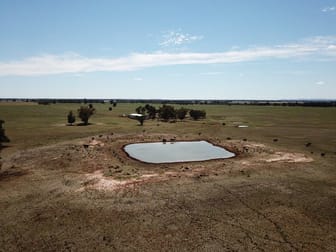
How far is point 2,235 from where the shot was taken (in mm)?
13641

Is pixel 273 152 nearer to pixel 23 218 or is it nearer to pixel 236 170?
pixel 236 170

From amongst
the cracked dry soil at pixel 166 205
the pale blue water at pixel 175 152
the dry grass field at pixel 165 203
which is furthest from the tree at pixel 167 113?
the cracked dry soil at pixel 166 205

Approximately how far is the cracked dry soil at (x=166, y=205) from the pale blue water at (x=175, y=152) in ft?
8.17

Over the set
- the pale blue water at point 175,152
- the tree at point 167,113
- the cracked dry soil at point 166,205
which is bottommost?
the pale blue water at point 175,152

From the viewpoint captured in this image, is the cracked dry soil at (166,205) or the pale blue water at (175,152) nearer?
the cracked dry soil at (166,205)

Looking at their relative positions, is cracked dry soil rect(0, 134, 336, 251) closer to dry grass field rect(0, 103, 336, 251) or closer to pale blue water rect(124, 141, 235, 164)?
dry grass field rect(0, 103, 336, 251)

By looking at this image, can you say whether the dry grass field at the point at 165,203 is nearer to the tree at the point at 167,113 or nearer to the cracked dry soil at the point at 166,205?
the cracked dry soil at the point at 166,205

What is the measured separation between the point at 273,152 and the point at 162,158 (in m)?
11.4

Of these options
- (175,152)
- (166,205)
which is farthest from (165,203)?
(175,152)

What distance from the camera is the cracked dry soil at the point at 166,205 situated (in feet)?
43.5

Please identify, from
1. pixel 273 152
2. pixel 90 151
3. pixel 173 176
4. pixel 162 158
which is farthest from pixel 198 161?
pixel 90 151

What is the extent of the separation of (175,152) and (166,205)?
16975mm

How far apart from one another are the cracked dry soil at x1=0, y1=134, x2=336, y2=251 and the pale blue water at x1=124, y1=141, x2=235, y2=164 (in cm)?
249

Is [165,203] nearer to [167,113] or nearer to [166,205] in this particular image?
[166,205]
